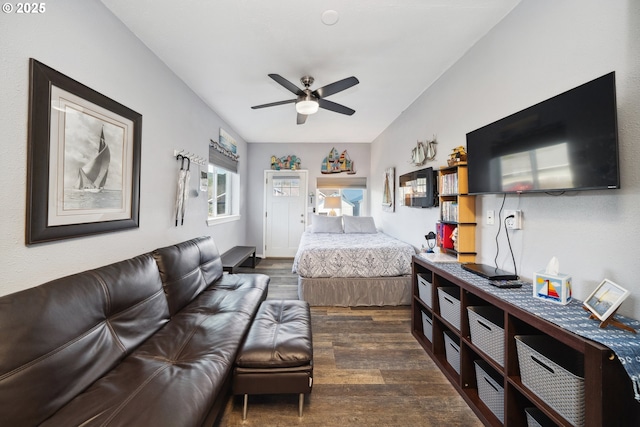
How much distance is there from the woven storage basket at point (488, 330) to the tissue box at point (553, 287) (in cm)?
28

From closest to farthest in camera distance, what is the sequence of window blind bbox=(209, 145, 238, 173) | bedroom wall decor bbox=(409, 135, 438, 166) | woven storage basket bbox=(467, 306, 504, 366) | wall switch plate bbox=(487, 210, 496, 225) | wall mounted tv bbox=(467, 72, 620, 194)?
wall mounted tv bbox=(467, 72, 620, 194) < woven storage basket bbox=(467, 306, 504, 366) < wall switch plate bbox=(487, 210, 496, 225) < bedroom wall decor bbox=(409, 135, 438, 166) < window blind bbox=(209, 145, 238, 173)

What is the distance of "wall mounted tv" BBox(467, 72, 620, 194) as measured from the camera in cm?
107

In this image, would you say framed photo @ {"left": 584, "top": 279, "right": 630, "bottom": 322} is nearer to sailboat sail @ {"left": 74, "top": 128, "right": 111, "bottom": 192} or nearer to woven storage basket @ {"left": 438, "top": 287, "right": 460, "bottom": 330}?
woven storage basket @ {"left": 438, "top": 287, "right": 460, "bottom": 330}

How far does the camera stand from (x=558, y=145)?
1271mm

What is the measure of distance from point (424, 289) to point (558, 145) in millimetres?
1469

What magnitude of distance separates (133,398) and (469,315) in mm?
1835

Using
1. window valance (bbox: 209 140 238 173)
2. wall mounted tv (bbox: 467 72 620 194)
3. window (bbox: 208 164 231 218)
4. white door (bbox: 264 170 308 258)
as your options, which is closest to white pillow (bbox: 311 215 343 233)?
white door (bbox: 264 170 308 258)

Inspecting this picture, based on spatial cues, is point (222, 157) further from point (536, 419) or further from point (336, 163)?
point (536, 419)

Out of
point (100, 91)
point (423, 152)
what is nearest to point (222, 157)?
point (100, 91)

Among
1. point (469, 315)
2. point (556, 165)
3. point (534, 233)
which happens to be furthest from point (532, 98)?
point (469, 315)

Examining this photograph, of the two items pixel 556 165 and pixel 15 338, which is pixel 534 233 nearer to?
pixel 556 165

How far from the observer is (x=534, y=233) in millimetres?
1538

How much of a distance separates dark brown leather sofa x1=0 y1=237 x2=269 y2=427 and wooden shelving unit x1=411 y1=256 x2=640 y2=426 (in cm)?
146

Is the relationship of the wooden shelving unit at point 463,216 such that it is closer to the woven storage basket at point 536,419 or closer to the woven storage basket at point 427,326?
the woven storage basket at point 427,326
